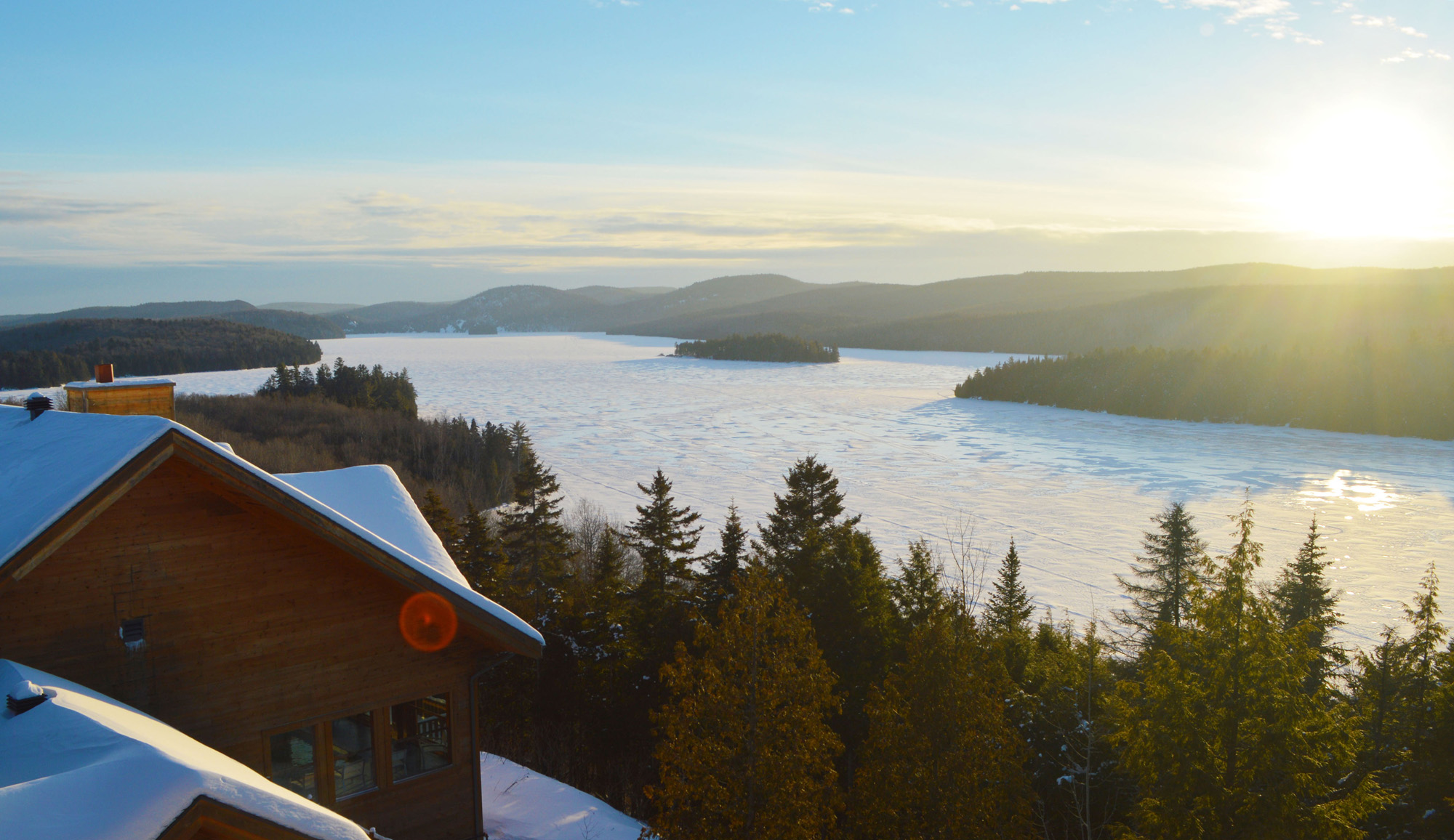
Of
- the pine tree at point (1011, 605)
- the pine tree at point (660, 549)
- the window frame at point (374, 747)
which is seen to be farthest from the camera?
the pine tree at point (1011, 605)

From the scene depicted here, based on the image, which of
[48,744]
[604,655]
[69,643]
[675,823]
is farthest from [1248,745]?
[604,655]

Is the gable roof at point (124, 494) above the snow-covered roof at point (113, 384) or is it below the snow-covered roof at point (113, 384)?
below

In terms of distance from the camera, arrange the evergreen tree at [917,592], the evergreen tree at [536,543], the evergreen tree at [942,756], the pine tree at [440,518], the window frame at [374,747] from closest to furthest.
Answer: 1. the window frame at [374,747]
2. the evergreen tree at [942,756]
3. the evergreen tree at [917,592]
4. the pine tree at [440,518]
5. the evergreen tree at [536,543]

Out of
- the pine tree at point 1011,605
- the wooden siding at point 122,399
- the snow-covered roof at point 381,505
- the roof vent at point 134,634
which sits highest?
the wooden siding at point 122,399

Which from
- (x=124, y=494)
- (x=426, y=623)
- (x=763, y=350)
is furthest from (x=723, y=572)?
(x=763, y=350)

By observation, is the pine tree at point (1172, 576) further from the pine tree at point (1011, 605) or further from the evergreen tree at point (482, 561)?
the evergreen tree at point (482, 561)

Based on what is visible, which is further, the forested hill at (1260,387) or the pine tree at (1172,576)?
the forested hill at (1260,387)

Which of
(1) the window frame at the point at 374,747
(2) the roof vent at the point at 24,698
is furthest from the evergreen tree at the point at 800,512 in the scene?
(2) the roof vent at the point at 24,698

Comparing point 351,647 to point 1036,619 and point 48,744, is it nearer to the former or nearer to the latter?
point 48,744

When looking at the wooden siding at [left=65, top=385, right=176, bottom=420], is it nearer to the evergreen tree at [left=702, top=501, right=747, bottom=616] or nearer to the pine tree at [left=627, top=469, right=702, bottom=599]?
the pine tree at [left=627, top=469, right=702, bottom=599]
